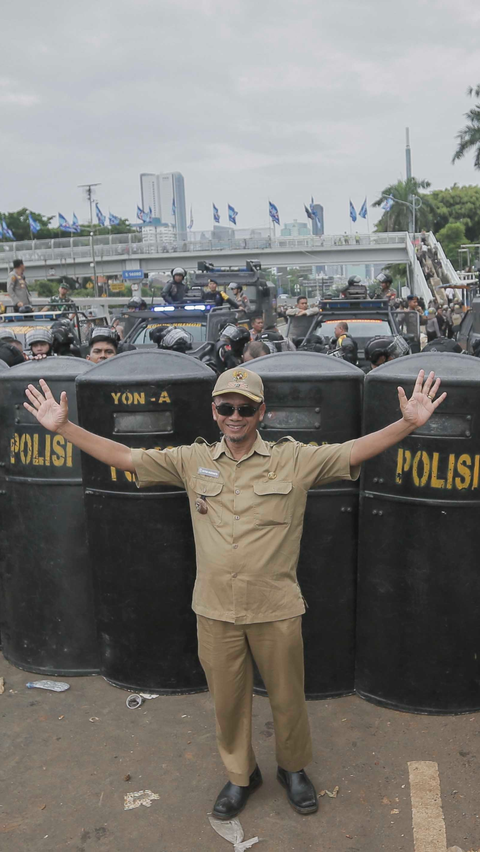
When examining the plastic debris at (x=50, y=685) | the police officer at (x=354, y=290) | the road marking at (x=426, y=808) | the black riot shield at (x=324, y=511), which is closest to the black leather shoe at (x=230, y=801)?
the road marking at (x=426, y=808)

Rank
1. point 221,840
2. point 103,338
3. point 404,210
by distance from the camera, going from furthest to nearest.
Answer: point 404,210 < point 103,338 < point 221,840

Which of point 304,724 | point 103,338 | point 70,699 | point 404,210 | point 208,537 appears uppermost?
point 404,210

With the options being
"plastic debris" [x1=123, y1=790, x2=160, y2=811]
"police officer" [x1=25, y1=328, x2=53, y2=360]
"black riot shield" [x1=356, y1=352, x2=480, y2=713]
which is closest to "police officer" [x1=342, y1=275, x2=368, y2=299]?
"police officer" [x1=25, y1=328, x2=53, y2=360]

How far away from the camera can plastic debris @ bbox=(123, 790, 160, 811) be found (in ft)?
10.9

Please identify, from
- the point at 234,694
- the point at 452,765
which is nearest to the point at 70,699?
the point at 234,694

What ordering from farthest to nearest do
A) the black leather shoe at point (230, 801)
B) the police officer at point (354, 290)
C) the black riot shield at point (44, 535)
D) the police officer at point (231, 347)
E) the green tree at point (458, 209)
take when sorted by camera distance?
the green tree at point (458, 209) → the police officer at point (354, 290) → the police officer at point (231, 347) → the black riot shield at point (44, 535) → the black leather shoe at point (230, 801)

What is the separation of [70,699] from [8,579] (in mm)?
747

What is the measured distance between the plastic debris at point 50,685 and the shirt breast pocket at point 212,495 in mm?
1755

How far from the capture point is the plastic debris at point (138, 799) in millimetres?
3315

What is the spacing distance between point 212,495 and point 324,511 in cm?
100

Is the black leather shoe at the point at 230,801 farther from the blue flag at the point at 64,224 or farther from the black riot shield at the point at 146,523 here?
the blue flag at the point at 64,224

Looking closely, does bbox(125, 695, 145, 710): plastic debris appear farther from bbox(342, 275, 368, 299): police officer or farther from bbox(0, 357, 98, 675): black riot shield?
bbox(342, 275, 368, 299): police officer

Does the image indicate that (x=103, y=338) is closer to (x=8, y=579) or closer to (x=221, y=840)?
(x=8, y=579)

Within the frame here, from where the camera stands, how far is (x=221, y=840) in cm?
310
